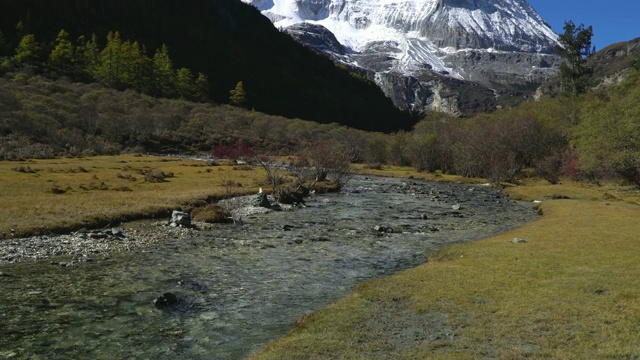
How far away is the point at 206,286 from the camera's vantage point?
66.2ft

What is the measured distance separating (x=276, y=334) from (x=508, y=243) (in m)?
17.8

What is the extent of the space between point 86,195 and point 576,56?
11757 centimetres

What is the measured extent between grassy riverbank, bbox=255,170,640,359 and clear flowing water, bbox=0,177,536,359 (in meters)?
2.13

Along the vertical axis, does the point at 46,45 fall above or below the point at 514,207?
above

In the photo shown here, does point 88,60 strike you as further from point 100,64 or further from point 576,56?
point 576,56

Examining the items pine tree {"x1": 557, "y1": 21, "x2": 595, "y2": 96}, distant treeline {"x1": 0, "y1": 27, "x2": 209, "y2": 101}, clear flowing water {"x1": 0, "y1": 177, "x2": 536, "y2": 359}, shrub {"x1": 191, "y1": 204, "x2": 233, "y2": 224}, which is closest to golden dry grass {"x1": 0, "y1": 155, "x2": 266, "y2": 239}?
shrub {"x1": 191, "y1": 204, "x2": 233, "y2": 224}

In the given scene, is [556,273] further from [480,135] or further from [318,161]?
[480,135]

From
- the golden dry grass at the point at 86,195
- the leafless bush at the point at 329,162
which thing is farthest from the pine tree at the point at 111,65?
the leafless bush at the point at 329,162

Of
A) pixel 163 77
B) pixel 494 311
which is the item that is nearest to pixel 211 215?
pixel 494 311

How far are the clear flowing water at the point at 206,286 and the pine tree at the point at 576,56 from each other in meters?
95.6

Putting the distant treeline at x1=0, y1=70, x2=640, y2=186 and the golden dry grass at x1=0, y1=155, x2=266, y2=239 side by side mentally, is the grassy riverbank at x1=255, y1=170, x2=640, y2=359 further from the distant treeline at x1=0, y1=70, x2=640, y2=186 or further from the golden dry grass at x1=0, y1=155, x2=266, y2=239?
the distant treeline at x1=0, y1=70, x2=640, y2=186

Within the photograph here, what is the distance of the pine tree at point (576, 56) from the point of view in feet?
366

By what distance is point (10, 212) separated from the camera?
31906 mm

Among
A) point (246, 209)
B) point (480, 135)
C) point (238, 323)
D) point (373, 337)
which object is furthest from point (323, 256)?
point (480, 135)
